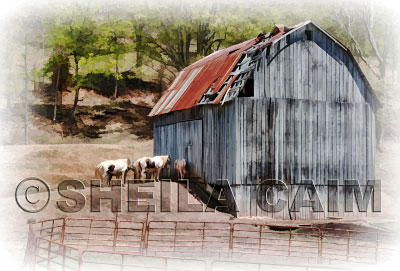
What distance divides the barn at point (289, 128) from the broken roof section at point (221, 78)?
0.07m

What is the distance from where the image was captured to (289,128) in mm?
24766

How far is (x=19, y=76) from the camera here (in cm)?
5228

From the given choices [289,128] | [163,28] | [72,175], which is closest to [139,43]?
[163,28]

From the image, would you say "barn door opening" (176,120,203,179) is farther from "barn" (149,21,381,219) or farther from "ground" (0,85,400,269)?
"ground" (0,85,400,269)

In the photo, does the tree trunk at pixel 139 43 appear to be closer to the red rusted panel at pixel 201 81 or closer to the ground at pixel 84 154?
the ground at pixel 84 154

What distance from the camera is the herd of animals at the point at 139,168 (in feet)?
92.6

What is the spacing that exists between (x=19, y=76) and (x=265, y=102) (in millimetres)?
33589

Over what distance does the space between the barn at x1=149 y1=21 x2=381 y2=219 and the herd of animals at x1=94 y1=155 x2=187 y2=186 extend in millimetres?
2493

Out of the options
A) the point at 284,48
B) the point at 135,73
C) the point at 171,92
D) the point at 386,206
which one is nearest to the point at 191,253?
the point at 284,48

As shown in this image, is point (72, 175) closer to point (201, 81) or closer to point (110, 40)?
point (201, 81)

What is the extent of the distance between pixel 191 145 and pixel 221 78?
3679mm

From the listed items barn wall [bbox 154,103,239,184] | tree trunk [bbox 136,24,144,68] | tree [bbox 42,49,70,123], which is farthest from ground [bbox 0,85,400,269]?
tree trunk [bbox 136,24,144,68]

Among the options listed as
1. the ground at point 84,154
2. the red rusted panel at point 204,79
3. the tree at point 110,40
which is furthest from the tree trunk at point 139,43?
the red rusted panel at point 204,79

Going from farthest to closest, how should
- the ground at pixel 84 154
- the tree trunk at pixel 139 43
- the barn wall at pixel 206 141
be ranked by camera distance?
the tree trunk at pixel 139 43, the barn wall at pixel 206 141, the ground at pixel 84 154
